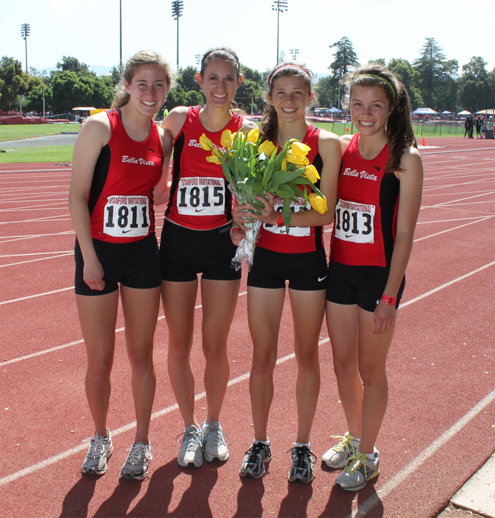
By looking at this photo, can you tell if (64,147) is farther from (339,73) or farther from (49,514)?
(339,73)

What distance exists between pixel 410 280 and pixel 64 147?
25.4 m

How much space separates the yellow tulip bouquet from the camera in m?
2.61

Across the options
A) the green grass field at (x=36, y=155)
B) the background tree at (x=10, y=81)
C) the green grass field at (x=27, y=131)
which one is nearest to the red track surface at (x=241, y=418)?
the green grass field at (x=36, y=155)

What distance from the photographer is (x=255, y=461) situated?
302 cm

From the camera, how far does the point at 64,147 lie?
93.5ft

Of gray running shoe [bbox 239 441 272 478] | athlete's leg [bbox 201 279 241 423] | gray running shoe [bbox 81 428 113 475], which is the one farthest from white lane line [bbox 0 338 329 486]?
gray running shoe [bbox 239 441 272 478]

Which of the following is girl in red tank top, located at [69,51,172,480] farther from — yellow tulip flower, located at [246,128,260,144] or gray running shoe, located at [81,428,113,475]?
yellow tulip flower, located at [246,128,260,144]

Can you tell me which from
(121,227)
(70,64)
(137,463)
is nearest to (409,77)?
(70,64)

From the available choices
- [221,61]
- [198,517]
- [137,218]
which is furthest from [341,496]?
[221,61]

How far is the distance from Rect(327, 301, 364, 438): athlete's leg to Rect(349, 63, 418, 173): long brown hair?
849 millimetres

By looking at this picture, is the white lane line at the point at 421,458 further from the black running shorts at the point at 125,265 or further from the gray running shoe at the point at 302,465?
the black running shorts at the point at 125,265

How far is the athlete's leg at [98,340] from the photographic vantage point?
2.90 m

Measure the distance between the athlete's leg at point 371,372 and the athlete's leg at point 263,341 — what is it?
0.46m

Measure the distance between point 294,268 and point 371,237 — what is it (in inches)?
17.0
